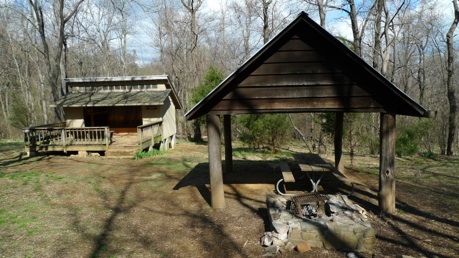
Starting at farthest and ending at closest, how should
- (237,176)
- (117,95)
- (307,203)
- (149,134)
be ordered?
(117,95) < (149,134) < (237,176) < (307,203)

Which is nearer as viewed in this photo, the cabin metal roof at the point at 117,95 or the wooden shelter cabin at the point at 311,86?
the wooden shelter cabin at the point at 311,86

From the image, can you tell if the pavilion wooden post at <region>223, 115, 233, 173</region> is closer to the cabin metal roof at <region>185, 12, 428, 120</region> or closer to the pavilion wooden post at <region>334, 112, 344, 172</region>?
the cabin metal roof at <region>185, 12, 428, 120</region>

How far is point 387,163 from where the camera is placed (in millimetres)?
6766

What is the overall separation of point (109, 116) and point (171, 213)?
1438 centimetres

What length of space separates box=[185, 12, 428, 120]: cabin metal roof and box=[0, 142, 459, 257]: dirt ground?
268 centimetres

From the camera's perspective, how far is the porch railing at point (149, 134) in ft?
49.8

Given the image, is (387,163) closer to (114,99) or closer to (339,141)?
(339,141)

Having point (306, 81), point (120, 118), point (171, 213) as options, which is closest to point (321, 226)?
point (306, 81)

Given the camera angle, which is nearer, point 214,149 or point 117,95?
point 214,149

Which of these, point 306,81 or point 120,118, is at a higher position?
point 306,81

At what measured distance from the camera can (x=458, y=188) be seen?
911cm

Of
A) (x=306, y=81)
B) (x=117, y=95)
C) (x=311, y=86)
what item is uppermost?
(x=117, y=95)

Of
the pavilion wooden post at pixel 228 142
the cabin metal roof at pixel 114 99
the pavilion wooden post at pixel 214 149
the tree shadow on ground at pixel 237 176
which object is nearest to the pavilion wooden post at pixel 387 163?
the tree shadow on ground at pixel 237 176

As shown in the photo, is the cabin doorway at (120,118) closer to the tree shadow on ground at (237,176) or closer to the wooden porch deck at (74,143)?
the wooden porch deck at (74,143)
